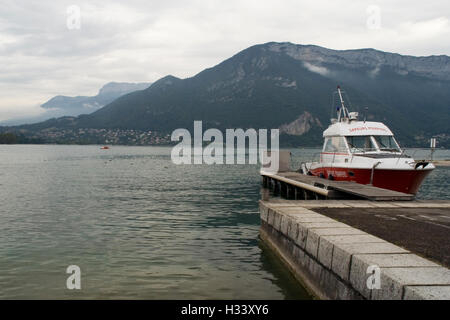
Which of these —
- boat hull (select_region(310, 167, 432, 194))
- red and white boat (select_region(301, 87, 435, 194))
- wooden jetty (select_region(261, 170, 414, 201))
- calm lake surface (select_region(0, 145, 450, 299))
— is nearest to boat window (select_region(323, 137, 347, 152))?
Answer: red and white boat (select_region(301, 87, 435, 194))

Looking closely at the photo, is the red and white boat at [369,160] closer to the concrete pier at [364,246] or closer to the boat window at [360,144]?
the boat window at [360,144]

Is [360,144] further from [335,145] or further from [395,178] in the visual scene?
[395,178]

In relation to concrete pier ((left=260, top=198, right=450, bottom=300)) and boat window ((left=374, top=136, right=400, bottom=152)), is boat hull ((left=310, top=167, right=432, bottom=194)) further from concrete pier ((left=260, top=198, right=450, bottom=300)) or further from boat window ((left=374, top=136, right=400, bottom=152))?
concrete pier ((left=260, top=198, right=450, bottom=300))

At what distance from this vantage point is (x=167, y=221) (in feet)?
68.2

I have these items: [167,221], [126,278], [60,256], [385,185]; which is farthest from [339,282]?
[385,185]

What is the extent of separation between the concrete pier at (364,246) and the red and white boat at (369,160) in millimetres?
7485

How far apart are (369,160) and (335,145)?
13.4 ft

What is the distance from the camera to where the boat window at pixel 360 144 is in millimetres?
25913

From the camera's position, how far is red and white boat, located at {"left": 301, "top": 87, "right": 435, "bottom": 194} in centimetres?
2311

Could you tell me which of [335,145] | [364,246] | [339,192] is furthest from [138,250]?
[335,145]

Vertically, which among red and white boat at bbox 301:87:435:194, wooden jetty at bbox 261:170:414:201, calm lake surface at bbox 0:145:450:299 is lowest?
calm lake surface at bbox 0:145:450:299

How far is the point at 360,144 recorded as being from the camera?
26.3m
